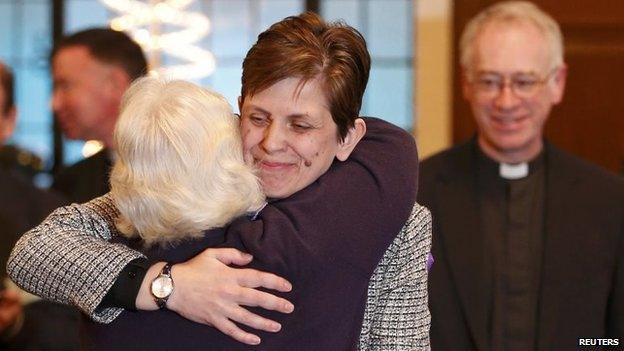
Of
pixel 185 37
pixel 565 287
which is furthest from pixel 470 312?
pixel 185 37

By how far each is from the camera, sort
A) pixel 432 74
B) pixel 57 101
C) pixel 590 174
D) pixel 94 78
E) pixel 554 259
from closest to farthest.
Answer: pixel 554 259, pixel 590 174, pixel 94 78, pixel 57 101, pixel 432 74

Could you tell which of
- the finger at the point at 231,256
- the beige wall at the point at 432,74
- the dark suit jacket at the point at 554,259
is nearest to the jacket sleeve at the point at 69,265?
the finger at the point at 231,256

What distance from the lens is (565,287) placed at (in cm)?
304

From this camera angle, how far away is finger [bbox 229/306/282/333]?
6.42 ft

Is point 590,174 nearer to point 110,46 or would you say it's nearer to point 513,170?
point 513,170

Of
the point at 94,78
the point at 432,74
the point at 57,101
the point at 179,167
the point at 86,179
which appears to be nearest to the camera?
the point at 179,167

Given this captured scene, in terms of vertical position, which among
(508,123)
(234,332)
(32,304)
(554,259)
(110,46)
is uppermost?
(110,46)

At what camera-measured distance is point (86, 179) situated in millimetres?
3607

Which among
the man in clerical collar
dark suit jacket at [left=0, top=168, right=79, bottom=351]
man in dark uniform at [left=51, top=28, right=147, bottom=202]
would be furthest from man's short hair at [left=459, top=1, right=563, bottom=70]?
dark suit jacket at [left=0, top=168, right=79, bottom=351]

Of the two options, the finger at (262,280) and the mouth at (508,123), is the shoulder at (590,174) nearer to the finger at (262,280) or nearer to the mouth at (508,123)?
the mouth at (508,123)

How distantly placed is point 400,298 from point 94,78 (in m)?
2.08

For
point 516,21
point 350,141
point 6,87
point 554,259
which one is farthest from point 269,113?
point 6,87

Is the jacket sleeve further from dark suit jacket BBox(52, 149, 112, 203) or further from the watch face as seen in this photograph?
dark suit jacket BBox(52, 149, 112, 203)

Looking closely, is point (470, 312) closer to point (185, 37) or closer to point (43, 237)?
point (43, 237)
